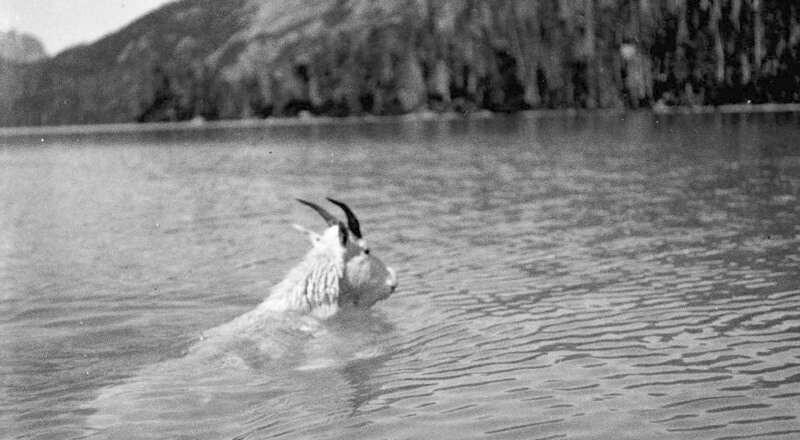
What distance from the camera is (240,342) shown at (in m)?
14.3

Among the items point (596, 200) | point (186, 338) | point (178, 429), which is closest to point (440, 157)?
point (596, 200)

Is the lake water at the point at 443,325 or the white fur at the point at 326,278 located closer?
the lake water at the point at 443,325

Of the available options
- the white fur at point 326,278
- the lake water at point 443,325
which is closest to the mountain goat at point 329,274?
the white fur at point 326,278

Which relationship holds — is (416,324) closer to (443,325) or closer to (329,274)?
(443,325)

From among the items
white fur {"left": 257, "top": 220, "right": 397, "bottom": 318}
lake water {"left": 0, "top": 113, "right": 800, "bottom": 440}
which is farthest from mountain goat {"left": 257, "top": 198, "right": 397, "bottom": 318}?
lake water {"left": 0, "top": 113, "right": 800, "bottom": 440}

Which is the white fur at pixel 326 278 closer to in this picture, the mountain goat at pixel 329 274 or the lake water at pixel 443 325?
the mountain goat at pixel 329 274

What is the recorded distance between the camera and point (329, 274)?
15203 millimetres

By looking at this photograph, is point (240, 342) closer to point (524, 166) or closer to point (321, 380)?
point (321, 380)

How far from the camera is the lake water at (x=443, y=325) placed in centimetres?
1126

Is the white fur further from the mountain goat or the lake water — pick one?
the lake water

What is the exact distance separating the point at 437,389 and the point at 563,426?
6.59 feet

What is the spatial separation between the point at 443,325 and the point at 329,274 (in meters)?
1.98

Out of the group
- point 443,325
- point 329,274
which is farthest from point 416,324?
point 329,274

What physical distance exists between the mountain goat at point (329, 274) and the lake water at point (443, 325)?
1.10ft
